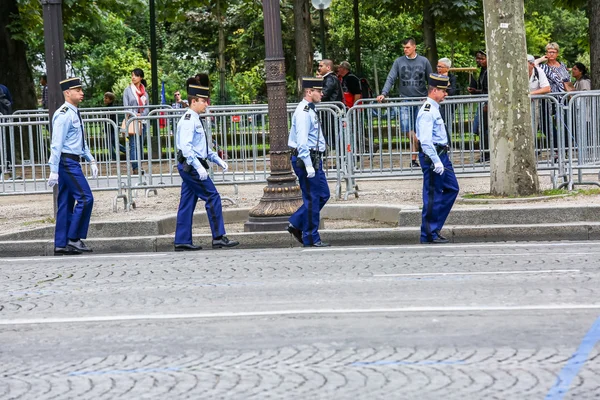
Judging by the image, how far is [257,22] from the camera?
166 ft

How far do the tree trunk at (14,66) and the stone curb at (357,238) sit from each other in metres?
15.6

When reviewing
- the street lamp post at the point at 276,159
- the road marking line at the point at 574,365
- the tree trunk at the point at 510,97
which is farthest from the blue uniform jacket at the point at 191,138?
the road marking line at the point at 574,365

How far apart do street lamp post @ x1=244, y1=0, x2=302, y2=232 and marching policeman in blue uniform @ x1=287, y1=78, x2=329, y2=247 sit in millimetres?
764

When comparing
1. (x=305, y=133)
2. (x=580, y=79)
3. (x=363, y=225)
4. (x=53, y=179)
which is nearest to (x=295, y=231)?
(x=305, y=133)

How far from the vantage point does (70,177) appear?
12.9m

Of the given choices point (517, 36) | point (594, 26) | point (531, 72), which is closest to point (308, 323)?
point (517, 36)

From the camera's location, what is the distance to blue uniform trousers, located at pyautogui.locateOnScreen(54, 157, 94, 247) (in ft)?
42.3

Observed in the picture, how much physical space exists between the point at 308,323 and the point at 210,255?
4692 millimetres

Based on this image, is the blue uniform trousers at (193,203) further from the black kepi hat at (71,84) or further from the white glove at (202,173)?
the black kepi hat at (71,84)

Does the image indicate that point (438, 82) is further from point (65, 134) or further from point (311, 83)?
point (65, 134)

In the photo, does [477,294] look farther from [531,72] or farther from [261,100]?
[261,100]

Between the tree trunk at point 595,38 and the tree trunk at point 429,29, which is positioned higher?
the tree trunk at point 429,29

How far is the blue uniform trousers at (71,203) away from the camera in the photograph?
1288cm

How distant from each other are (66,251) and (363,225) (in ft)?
12.0
